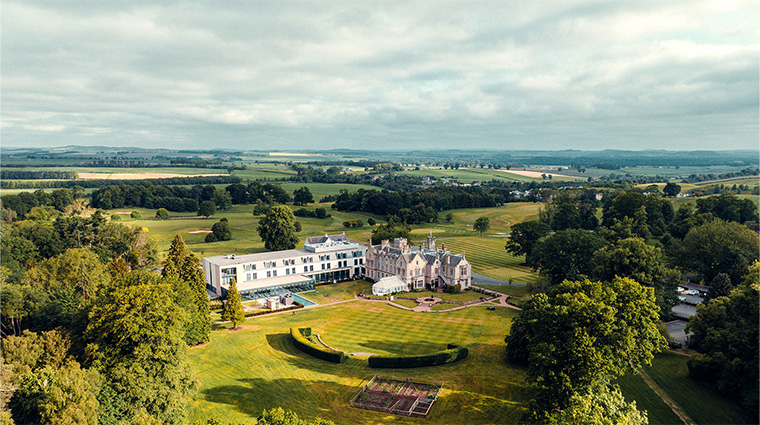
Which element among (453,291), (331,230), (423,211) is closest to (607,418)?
(453,291)

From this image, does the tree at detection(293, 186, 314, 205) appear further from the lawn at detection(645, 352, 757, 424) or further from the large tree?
the lawn at detection(645, 352, 757, 424)

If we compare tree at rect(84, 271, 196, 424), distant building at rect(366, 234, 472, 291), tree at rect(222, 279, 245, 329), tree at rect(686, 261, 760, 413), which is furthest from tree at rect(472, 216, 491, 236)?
tree at rect(84, 271, 196, 424)

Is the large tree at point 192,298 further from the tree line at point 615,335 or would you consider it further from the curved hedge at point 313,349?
the tree line at point 615,335

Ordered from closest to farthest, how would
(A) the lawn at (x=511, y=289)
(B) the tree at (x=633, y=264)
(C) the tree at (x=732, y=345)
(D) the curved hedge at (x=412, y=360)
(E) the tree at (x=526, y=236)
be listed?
1. (C) the tree at (x=732, y=345)
2. (D) the curved hedge at (x=412, y=360)
3. (B) the tree at (x=633, y=264)
4. (A) the lawn at (x=511, y=289)
5. (E) the tree at (x=526, y=236)

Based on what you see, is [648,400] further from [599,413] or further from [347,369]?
[347,369]

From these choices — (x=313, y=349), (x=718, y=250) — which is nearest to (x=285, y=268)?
(x=313, y=349)

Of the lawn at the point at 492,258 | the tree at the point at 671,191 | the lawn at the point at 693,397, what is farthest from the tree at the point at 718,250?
the tree at the point at 671,191
